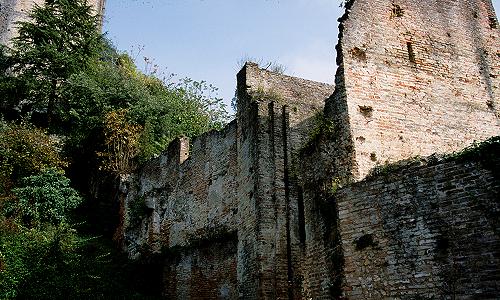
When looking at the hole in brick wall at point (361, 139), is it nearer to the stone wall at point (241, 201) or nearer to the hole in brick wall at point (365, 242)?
the hole in brick wall at point (365, 242)

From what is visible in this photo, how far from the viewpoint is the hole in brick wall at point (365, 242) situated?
26.3 feet

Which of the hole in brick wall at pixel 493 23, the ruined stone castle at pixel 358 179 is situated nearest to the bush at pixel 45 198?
the ruined stone castle at pixel 358 179

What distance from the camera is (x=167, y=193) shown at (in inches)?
719

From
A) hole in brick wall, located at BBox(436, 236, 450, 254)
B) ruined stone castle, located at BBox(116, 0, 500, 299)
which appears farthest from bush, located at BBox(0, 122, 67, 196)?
hole in brick wall, located at BBox(436, 236, 450, 254)

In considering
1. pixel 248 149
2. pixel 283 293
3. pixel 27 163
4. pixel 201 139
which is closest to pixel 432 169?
pixel 283 293

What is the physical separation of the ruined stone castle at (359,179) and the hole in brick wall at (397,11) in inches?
2.6

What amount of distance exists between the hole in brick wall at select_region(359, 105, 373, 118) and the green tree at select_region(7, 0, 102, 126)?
785 inches

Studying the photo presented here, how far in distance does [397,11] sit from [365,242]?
6147 millimetres

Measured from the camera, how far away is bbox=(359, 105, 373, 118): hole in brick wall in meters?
10.4

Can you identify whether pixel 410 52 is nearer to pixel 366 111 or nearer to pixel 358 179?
pixel 366 111

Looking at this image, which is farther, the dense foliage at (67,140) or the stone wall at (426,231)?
the dense foliage at (67,140)

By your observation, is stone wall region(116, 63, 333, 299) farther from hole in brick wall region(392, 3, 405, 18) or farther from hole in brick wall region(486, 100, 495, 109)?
hole in brick wall region(486, 100, 495, 109)

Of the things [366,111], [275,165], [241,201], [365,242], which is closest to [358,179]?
[366,111]

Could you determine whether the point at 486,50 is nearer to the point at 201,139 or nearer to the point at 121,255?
the point at 201,139
